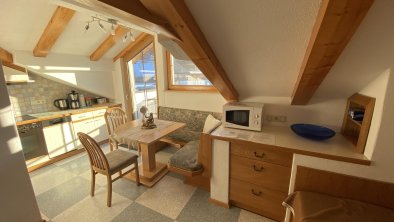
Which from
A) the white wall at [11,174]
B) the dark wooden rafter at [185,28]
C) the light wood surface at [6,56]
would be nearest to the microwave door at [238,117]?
the dark wooden rafter at [185,28]

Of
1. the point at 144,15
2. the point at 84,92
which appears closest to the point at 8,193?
the point at 144,15

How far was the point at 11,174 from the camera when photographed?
154 centimetres

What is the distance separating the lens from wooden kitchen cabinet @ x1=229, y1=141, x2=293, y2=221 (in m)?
1.63

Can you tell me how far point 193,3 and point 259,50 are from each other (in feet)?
2.09

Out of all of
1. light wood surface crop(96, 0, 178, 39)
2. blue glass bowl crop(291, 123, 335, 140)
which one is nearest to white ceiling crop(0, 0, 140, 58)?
light wood surface crop(96, 0, 178, 39)

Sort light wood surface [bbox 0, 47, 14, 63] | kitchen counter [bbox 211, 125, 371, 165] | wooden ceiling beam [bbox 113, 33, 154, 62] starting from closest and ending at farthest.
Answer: kitchen counter [bbox 211, 125, 371, 165]
light wood surface [bbox 0, 47, 14, 63]
wooden ceiling beam [bbox 113, 33, 154, 62]

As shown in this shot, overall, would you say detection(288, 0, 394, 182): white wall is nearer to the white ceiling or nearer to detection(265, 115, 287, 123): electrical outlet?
detection(265, 115, 287, 123): electrical outlet

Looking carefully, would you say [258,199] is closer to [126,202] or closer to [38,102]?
[126,202]

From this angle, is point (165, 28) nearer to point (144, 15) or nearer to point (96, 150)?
point (144, 15)

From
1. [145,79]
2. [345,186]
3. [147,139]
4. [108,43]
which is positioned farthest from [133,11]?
[145,79]

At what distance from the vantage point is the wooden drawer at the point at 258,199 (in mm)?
1708

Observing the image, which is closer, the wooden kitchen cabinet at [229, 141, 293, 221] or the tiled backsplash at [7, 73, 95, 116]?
the wooden kitchen cabinet at [229, 141, 293, 221]

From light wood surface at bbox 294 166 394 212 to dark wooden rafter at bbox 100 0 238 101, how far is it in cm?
121

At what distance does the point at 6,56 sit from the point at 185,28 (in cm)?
325
